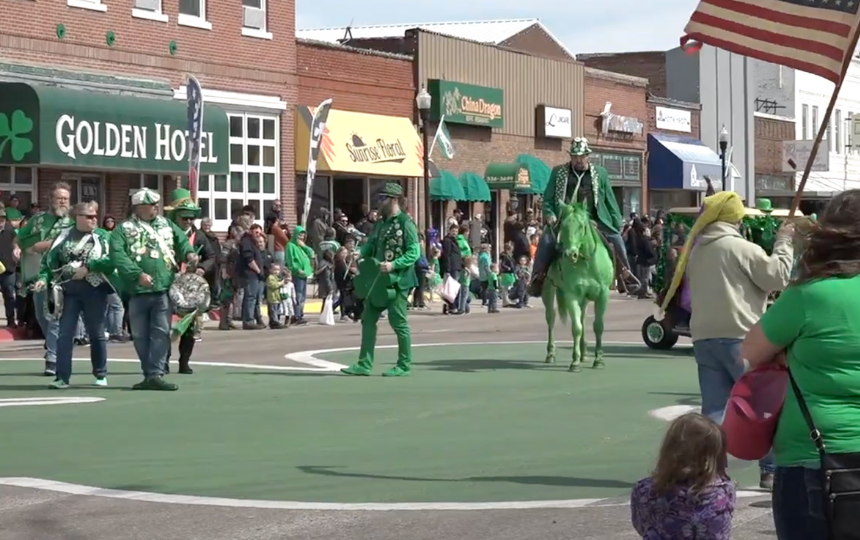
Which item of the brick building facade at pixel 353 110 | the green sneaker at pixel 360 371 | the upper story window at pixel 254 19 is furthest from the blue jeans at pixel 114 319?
the brick building facade at pixel 353 110

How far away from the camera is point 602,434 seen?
39.0 ft

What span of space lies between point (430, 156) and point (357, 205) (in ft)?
9.98

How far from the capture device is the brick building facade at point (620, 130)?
50.9 meters

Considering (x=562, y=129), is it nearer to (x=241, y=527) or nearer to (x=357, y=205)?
(x=357, y=205)


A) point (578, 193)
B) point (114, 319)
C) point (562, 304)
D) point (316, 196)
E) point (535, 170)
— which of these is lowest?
point (114, 319)

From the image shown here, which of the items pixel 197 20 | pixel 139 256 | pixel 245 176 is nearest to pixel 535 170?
pixel 245 176

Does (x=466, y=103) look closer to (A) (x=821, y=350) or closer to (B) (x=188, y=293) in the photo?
(B) (x=188, y=293)

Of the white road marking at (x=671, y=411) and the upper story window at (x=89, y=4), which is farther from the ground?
the upper story window at (x=89, y=4)

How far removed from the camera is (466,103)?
4278cm

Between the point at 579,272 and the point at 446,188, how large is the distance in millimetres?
23424

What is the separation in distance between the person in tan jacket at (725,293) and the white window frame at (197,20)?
24699 mm

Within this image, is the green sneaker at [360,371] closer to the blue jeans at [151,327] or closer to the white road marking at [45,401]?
the blue jeans at [151,327]

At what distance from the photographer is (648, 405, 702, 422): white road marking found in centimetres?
1288

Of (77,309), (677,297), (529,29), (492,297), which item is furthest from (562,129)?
(77,309)
